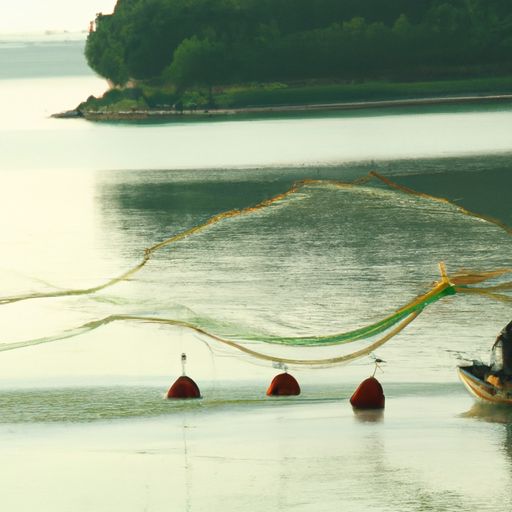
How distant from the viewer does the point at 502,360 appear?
22.5m

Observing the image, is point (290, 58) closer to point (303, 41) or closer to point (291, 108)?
point (303, 41)

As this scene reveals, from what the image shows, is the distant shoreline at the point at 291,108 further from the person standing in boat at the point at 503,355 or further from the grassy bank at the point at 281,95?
the person standing in boat at the point at 503,355

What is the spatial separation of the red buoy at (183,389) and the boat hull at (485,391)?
4.61m

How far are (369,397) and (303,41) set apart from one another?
476ft

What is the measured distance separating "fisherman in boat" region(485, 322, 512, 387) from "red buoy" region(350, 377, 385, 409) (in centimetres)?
176

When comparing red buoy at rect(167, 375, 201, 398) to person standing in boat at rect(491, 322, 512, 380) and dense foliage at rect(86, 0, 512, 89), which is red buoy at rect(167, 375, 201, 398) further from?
dense foliage at rect(86, 0, 512, 89)

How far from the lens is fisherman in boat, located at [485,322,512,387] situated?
22.0 meters

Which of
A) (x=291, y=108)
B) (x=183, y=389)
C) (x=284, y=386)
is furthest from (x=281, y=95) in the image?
(x=284, y=386)

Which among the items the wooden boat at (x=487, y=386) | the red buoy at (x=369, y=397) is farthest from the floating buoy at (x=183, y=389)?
the wooden boat at (x=487, y=386)

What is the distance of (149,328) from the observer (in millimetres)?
30328

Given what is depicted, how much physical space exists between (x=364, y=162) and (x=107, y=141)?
39.2 m

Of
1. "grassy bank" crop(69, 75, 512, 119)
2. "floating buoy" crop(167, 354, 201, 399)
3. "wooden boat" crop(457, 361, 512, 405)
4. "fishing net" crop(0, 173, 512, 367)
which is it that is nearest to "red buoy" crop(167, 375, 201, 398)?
"floating buoy" crop(167, 354, 201, 399)

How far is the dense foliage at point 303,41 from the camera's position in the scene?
535ft

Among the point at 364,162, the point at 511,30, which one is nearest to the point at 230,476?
the point at 364,162
